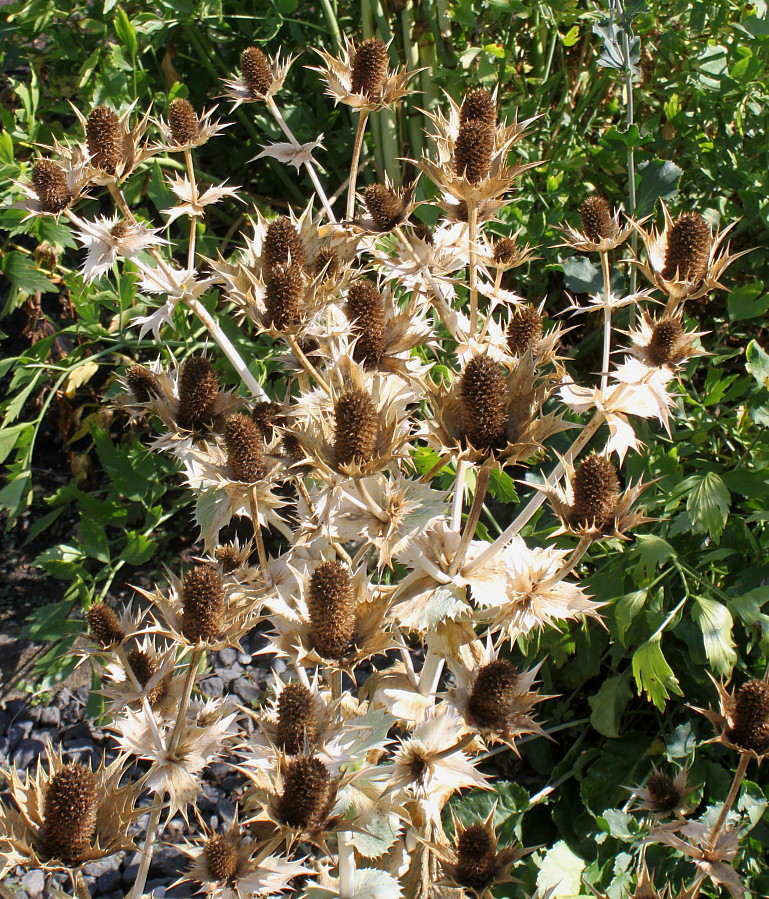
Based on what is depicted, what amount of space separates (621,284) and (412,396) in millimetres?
1183

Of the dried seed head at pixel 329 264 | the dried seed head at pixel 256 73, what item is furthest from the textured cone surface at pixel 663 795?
the dried seed head at pixel 256 73

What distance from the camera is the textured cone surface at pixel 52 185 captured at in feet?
4.92

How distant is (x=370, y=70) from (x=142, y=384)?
732 mm

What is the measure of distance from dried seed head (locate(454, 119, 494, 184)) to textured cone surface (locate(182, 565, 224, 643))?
724 mm

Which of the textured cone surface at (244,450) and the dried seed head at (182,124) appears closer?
the textured cone surface at (244,450)

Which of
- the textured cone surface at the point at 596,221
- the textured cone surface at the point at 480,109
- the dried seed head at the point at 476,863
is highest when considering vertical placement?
the textured cone surface at the point at 480,109

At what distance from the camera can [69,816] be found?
1.18 meters

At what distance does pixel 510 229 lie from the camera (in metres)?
2.53

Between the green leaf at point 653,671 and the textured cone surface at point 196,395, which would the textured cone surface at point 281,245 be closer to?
the textured cone surface at point 196,395

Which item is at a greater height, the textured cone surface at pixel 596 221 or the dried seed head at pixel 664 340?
the textured cone surface at pixel 596 221

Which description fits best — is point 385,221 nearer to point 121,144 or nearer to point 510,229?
point 121,144

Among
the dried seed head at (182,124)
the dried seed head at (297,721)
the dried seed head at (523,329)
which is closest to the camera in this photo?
the dried seed head at (297,721)

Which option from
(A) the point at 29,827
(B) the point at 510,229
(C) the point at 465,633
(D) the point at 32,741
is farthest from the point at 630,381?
(D) the point at 32,741

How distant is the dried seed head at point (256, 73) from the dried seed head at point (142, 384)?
0.63 metres
